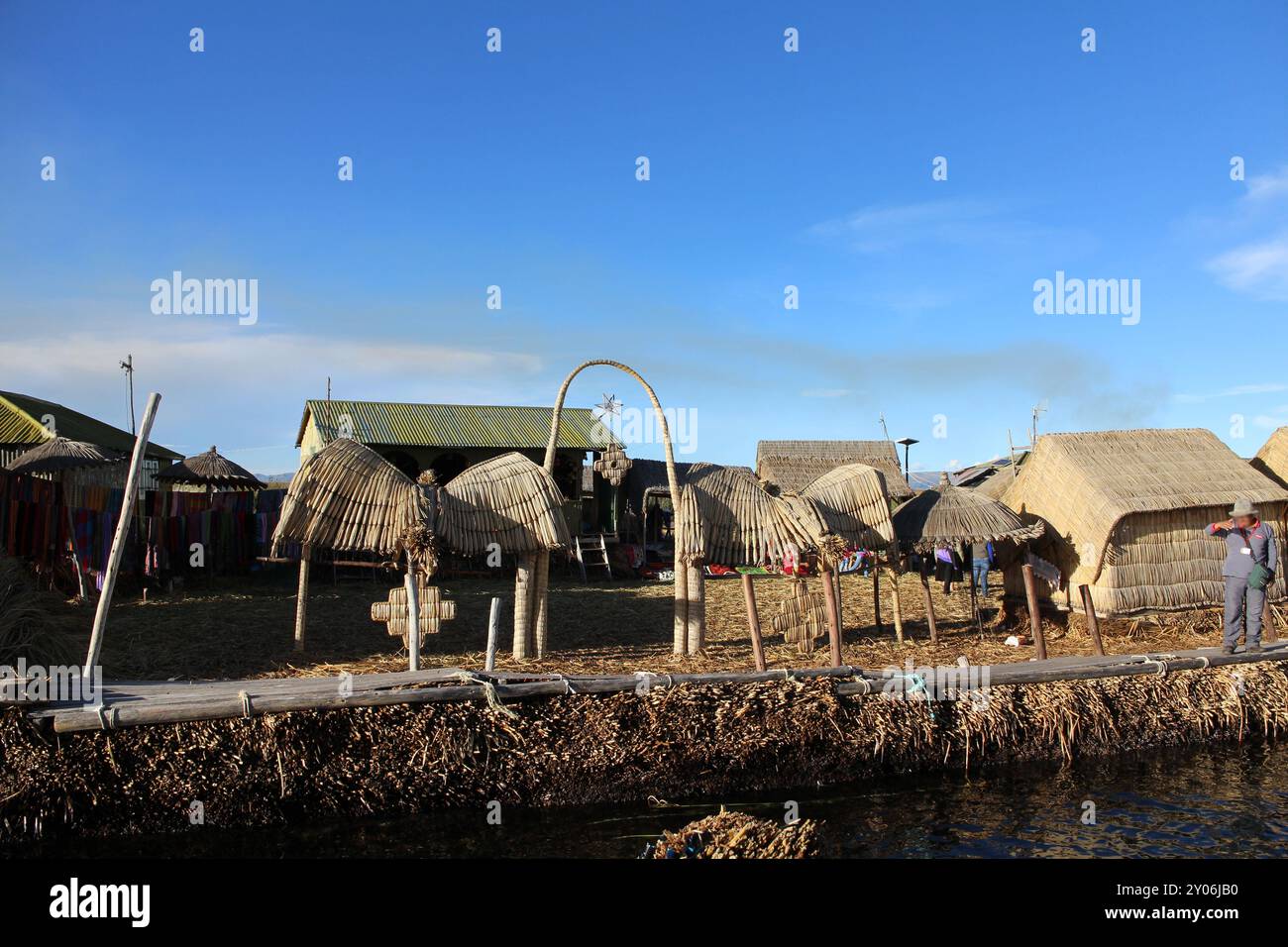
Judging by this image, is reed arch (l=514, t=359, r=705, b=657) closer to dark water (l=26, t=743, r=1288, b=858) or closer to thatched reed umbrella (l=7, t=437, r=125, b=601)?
dark water (l=26, t=743, r=1288, b=858)

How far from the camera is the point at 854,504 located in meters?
13.2

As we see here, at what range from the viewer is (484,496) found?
1202 cm

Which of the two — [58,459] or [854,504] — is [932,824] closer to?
[854,504]

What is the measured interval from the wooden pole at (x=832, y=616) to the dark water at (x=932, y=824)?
6.03 ft

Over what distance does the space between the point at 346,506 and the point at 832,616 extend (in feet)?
19.8

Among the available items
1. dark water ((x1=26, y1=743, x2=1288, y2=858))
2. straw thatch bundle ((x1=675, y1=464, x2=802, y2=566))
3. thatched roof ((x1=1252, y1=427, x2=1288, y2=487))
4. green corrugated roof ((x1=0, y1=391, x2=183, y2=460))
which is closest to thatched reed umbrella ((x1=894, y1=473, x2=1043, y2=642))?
straw thatch bundle ((x1=675, y1=464, x2=802, y2=566))

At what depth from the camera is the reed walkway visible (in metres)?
8.12

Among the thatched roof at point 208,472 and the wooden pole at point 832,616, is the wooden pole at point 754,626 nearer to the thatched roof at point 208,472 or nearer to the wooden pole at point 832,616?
the wooden pole at point 832,616

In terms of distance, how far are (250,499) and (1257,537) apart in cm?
2011

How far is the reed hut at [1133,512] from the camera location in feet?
45.2

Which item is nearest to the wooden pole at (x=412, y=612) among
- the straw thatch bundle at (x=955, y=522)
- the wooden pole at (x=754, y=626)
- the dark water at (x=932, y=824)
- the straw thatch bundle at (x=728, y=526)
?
the dark water at (x=932, y=824)
